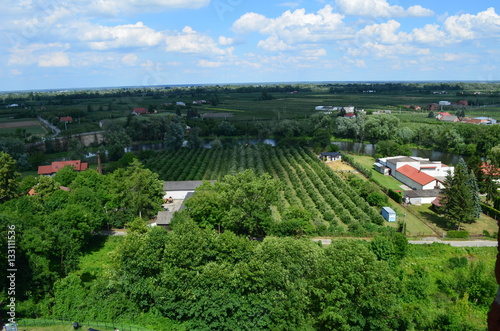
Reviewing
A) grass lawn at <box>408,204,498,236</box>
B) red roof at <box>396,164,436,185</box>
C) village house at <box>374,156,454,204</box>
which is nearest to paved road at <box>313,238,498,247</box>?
grass lawn at <box>408,204,498,236</box>

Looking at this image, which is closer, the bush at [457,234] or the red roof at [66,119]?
the bush at [457,234]

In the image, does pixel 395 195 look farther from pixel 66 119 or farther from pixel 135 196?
pixel 66 119

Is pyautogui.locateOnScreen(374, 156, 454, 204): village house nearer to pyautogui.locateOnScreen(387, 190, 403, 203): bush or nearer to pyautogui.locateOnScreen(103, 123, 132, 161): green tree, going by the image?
pyautogui.locateOnScreen(387, 190, 403, 203): bush

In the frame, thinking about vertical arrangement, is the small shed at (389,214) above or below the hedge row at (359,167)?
below

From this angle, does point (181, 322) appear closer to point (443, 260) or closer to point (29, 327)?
point (29, 327)

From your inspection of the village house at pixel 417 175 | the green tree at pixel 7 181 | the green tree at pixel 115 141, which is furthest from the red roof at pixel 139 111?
the village house at pixel 417 175

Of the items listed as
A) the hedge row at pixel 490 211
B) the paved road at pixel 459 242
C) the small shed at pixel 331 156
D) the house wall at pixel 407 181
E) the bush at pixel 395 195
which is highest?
the small shed at pixel 331 156

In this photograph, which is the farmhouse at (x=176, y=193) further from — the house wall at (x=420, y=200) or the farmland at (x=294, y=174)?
the house wall at (x=420, y=200)
